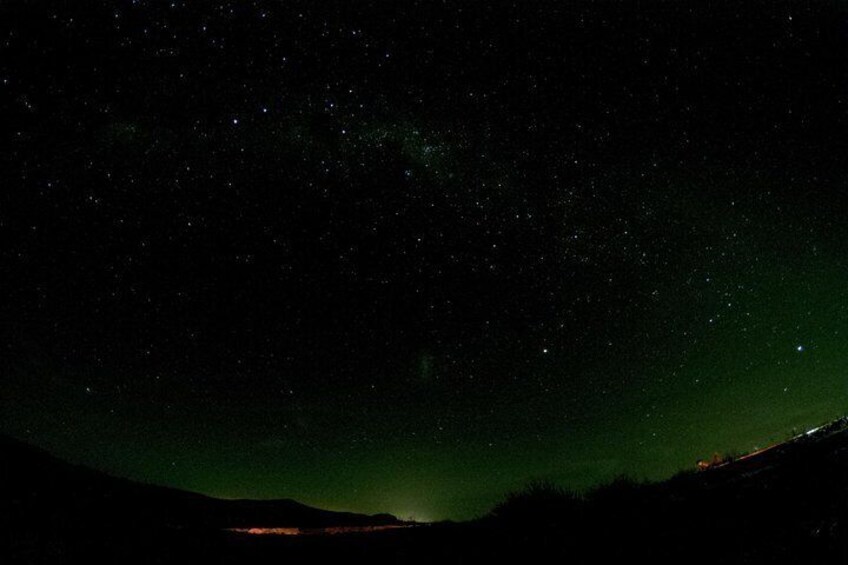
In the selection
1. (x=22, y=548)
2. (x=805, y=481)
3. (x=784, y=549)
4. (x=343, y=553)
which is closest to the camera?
(x=784, y=549)

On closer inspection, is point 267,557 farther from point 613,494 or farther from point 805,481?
point 613,494

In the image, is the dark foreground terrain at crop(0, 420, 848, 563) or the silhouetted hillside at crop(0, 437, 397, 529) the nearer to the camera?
the dark foreground terrain at crop(0, 420, 848, 563)

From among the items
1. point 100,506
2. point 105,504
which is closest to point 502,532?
point 100,506

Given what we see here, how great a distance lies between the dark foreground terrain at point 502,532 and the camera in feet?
12.5

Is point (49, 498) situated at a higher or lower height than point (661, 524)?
higher

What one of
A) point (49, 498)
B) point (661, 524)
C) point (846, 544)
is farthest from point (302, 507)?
point (846, 544)

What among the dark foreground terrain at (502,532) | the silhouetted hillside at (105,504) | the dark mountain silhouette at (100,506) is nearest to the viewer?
the dark foreground terrain at (502,532)

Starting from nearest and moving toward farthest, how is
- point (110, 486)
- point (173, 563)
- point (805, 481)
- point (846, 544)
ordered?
1. point (846, 544)
2. point (173, 563)
3. point (805, 481)
4. point (110, 486)

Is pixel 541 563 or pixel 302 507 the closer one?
pixel 541 563

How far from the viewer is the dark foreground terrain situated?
3799 mm

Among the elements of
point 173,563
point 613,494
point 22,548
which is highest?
point 22,548

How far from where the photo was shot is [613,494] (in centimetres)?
909

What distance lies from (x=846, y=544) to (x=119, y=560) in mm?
5318

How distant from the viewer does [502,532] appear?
5.76 metres
